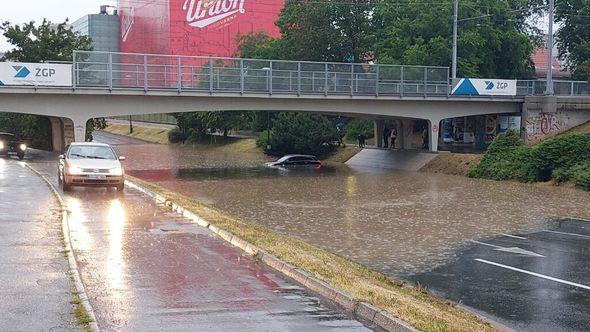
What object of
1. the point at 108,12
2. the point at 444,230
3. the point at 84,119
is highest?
the point at 108,12

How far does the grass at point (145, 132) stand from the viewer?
99.5 meters

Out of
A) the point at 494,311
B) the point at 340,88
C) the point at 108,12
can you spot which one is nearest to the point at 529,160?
the point at 340,88

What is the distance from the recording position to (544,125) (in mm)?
49094

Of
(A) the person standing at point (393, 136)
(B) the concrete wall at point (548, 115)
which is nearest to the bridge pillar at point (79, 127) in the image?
(A) the person standing at point (393, 136)

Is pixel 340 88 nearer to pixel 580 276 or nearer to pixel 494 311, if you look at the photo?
pixel 580 276

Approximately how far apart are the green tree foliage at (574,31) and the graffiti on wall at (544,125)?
510 inches

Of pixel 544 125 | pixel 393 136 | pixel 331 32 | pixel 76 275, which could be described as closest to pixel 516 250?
pixel 76 275

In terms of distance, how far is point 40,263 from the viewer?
35.6ft

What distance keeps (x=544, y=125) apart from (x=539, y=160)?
37.4 ft

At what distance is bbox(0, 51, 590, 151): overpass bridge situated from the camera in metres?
37.4

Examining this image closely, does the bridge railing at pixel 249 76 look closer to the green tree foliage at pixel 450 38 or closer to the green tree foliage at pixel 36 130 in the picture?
the green tree foliage at pixel 450 38

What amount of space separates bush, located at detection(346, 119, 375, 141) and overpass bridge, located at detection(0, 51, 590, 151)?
18.7 meters

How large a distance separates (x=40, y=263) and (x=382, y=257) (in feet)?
24.2

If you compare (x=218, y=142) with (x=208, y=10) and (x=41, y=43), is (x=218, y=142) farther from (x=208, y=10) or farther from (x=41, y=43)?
(x=41, y=43)
